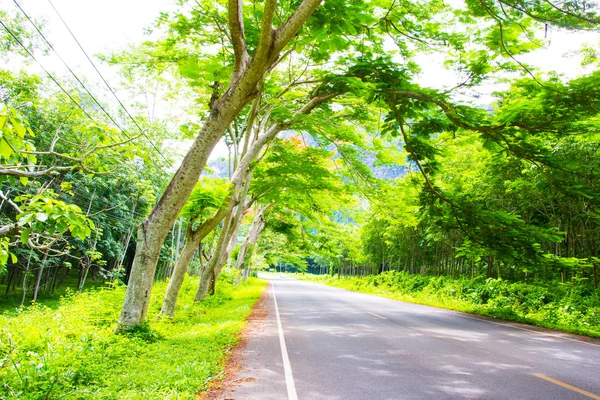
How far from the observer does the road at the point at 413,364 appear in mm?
5074

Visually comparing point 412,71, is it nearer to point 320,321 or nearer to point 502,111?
point 502,111

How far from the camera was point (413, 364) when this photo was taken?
21.6ft

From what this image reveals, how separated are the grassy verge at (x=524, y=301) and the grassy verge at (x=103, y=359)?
36.7ft

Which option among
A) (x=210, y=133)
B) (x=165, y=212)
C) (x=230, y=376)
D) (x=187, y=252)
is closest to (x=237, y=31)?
(x=210, y=133)

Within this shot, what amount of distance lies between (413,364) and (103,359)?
5.05 metres

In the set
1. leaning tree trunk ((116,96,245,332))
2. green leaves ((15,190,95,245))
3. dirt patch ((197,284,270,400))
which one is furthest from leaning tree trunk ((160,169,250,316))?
green leaves ((15,190,95,245))

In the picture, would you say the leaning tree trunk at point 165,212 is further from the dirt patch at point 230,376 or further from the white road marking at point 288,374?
the white road marking at point 288,374

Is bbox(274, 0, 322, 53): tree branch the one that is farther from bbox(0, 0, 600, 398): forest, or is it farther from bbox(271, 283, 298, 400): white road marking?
bbox(271, 283, 298, 400): white road marking

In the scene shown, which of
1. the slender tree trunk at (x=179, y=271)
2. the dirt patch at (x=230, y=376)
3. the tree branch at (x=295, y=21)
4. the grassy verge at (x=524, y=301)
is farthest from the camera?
the grassy verge at (x=524, y=301)

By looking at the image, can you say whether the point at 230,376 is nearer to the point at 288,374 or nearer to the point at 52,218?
the point at 288,374

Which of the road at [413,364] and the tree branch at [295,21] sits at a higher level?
Answer: the tree branch at [295,21]

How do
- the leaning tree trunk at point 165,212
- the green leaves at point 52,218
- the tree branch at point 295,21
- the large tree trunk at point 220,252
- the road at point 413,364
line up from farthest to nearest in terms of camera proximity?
the large tree trunk at point 220,252, the leaning tree trunk at point 165,212, the tree branch at point 295,21, the road at point 413,364, the green leaves at point 52,218

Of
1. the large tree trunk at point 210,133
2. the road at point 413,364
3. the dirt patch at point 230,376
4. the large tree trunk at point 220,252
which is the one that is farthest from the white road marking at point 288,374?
the large tree trunk at point 220,252

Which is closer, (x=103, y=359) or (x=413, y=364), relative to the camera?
(x=103, y=359)
